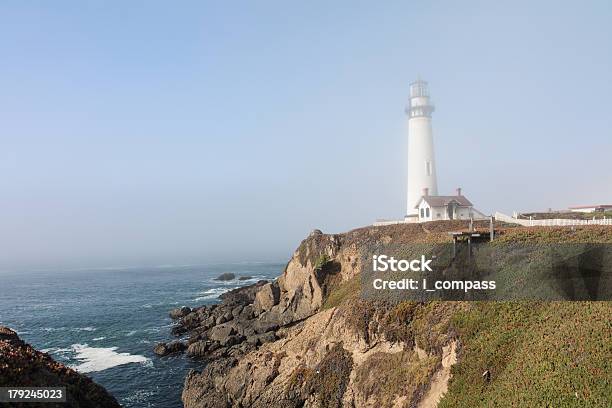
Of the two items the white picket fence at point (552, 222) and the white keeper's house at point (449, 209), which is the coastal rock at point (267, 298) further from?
the white picket fence at point (552, 222)

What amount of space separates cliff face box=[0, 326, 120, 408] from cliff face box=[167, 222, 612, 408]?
52.3 feet

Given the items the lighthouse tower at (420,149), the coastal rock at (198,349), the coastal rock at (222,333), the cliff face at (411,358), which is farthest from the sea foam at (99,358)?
the lighthouse tower at (420,149)

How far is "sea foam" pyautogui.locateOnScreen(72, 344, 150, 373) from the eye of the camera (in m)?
41.1

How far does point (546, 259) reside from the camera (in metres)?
25.5

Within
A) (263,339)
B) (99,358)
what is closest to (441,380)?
(263,339)

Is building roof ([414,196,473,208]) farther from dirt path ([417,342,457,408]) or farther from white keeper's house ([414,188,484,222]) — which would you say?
dirt path ([417,342,457,408])

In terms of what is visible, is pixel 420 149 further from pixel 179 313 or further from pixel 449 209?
pixel 179 313

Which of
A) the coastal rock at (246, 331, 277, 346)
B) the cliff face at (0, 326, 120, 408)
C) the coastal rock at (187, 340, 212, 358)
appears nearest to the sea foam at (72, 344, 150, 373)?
the coastal rock at (187, 340, 212, 358)

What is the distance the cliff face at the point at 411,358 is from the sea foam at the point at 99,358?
691cm

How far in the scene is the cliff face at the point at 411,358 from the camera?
59.8ft

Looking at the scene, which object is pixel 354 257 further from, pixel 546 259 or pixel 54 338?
pixel 54 338

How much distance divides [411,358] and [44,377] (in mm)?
19705

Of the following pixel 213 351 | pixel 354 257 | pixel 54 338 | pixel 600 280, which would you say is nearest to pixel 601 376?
pixel 600 280

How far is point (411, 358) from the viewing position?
79.9ft
